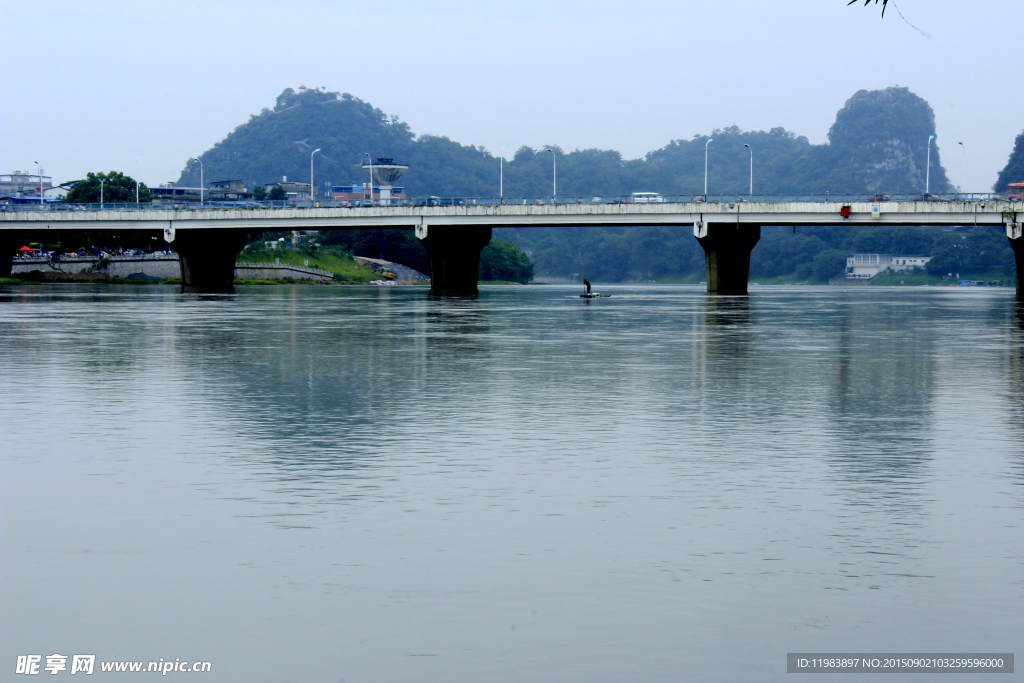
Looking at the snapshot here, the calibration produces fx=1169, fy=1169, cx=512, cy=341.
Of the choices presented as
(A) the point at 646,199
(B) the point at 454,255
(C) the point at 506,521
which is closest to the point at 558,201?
(A) the point at 646,199

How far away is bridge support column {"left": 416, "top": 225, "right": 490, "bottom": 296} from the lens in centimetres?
11200

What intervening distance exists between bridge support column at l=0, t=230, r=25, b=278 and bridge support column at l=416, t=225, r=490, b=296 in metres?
48.6

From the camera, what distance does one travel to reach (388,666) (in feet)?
26.8

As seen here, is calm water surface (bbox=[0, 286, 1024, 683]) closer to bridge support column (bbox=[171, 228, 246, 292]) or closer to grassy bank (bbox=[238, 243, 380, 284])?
bridge support column (bbox=[171, 228, 246, 292])

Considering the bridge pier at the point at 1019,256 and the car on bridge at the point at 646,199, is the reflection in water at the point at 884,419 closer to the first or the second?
the bridge pier at the point at 1019,256

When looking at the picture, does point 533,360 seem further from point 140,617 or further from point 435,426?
point 140,617

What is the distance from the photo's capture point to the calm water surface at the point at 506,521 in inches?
340

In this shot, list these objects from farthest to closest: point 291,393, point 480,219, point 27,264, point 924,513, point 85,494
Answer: point 27,264 < point 480,219 < point 291,393 < point 85,494 < point 924,513

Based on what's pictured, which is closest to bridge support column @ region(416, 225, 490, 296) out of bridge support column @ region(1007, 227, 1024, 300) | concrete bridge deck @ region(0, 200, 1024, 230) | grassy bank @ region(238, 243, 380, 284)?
concrete bridge deck @ region(0, 200, 1024, 230)

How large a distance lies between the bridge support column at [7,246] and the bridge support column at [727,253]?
75214 millimetres

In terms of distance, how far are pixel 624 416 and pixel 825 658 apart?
41.4 feet

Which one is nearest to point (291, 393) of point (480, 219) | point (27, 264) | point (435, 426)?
point (435, 426)

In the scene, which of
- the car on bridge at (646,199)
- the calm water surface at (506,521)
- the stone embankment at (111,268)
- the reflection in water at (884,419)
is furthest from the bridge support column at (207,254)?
the calm water surface at (506,521)

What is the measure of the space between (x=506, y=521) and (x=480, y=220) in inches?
3716
